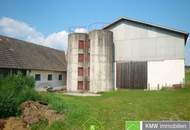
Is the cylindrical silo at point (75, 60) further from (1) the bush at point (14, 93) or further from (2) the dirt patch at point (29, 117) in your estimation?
(2) the dirt patch at point (29, 117)

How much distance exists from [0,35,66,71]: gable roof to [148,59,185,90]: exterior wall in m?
14.1

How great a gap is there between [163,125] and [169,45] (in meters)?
24.8

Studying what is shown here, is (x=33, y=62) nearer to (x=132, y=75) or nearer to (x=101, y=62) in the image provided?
(x=101, y=62)

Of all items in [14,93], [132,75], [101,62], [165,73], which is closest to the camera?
[14,93]

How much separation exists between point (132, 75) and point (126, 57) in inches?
99.7

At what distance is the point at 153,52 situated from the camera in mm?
27484

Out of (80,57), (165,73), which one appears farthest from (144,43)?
(80,57)

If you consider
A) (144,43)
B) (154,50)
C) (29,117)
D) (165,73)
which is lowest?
(29,117)

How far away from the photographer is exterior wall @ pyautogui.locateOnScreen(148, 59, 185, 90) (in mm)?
26031

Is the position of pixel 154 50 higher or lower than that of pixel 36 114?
higher

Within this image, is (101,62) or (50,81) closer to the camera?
(101,62)

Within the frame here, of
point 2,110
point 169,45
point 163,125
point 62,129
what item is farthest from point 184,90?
point 163,125

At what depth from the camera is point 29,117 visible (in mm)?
11445

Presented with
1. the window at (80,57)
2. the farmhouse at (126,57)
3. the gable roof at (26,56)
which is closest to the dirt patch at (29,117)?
the gable roof at (26,56)
